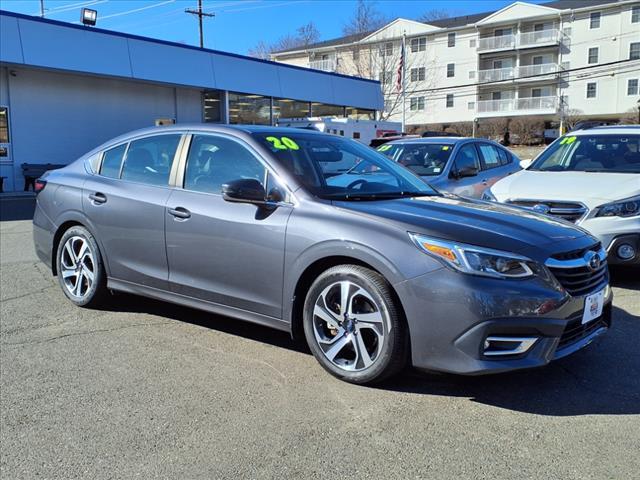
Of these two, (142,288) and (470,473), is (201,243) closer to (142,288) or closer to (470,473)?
(142,288)

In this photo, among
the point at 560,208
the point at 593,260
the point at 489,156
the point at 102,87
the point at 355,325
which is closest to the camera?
the point at 355,325

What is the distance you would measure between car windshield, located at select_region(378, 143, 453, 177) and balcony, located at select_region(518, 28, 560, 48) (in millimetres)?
48329

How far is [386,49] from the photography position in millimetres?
48906

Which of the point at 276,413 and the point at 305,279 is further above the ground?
the point at 305,279

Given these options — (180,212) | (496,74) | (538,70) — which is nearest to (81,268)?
(180,212)

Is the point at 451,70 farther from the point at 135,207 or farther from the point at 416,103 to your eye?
the point at 135,207

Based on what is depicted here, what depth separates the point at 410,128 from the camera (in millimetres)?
57656

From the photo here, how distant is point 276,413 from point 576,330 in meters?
1.81

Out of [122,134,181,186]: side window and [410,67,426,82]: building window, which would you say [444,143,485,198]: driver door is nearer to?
[122,134,181,186]: side window

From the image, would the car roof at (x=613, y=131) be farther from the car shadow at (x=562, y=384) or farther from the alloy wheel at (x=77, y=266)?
the alloy wheel at (x=77, y=266)

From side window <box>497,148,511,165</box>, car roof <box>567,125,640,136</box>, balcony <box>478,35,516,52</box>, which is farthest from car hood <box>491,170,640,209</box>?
balcony <box>478,35,516,52</box>

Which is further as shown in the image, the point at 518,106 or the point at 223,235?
the point at 518,106

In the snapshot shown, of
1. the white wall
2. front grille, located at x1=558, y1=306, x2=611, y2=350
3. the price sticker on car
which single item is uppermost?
the white wall

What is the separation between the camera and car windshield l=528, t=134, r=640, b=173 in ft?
22.4
